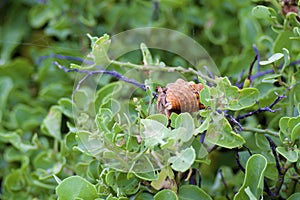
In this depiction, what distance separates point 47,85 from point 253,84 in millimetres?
610

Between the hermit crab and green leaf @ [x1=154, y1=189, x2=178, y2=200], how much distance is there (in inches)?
4.1

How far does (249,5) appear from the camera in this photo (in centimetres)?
133

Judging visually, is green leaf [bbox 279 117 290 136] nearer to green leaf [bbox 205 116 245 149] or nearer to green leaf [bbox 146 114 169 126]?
green leaf [bbox 205 116 245 149]

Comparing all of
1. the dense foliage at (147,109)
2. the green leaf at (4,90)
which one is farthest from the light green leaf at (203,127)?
the green leaf at (4,90)

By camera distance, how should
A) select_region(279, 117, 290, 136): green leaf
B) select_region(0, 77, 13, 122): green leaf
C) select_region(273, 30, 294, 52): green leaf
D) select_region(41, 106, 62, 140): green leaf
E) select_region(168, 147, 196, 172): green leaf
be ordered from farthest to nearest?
select_region(0, 77, 13, 122): green leaf → select_region(41, 106, 62, 140): green leaf → select_region(273, 30, 294, 52): green leaf → select_region(279, 117, 290, 136): green leaf → select_region(168, 147, 196, 172): green leaf

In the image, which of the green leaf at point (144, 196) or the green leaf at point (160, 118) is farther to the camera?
the green leaf at point (144, 196)

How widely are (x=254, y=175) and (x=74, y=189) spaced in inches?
9.9

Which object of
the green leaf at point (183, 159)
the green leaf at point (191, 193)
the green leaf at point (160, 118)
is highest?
the green leaf at point (160, 118)

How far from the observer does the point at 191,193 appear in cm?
77

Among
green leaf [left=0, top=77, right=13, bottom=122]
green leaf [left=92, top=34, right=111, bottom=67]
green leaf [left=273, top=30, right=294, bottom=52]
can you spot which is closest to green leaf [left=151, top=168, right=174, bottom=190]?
green leaf [left=92, top=34, right=111, bottom=67]

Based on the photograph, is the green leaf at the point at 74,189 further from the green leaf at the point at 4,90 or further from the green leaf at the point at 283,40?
the green leaf at the point at 4,90

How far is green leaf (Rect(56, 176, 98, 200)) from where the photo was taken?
724mm

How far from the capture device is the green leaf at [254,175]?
712mm

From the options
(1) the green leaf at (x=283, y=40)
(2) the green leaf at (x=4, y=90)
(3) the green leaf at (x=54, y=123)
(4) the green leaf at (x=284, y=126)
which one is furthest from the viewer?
(2) the green leaf at (x=4, y=90)
